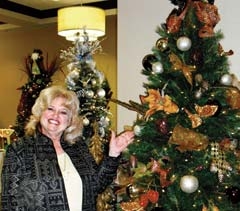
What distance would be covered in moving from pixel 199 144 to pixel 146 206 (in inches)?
15.6

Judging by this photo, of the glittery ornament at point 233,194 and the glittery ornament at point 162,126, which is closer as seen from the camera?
the glittery ornament at point 233,194

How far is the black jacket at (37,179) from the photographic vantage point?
7.98 ft

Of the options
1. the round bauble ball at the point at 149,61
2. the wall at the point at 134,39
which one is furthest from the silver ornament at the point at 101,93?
the round bauble ball at the point at 149,61

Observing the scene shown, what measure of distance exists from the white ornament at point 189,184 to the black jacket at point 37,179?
28.5 inches

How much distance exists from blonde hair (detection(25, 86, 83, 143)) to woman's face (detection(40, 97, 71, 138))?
0.08ft

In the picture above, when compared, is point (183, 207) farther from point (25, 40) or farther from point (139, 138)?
point (25, 40)

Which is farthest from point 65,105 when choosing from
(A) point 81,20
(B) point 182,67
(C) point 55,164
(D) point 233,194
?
(A) point 81,20

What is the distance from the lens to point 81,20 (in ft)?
15.1

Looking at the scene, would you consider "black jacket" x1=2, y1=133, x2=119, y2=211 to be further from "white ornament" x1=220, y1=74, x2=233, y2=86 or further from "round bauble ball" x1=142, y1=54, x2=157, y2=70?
"white ornament" x1=220, y1=74, x2=233, y2=86

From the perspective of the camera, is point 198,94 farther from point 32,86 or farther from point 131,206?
point 32,86

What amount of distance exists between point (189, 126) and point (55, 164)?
0.82 meters

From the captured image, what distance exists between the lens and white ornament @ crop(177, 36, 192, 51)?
2.16 metres

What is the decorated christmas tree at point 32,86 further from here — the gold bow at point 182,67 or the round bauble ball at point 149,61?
the gold bow at point 182,67

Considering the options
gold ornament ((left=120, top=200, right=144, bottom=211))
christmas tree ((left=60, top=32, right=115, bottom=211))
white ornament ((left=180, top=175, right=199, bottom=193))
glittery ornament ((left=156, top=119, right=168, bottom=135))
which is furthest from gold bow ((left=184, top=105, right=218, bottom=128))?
christmas tree ((left=60, top=32, right=115, bottom=211))
